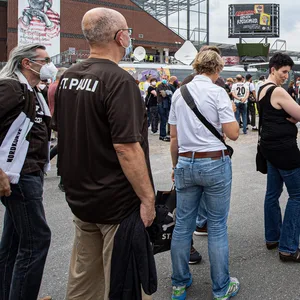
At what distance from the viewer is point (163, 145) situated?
11.0m

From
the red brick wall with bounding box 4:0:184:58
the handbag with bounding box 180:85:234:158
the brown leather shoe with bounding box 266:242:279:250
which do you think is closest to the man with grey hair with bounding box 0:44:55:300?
the handbag with bounding box 180:85:234:158

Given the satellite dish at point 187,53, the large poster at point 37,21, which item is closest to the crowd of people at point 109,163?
the satellite dish at point 187,53

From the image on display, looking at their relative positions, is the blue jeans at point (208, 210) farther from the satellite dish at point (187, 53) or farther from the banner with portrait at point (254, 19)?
the banner with portrait at point (254, 19)

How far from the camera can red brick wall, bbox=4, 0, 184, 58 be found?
116ft

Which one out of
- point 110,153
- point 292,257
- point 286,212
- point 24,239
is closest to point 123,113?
point 110,153

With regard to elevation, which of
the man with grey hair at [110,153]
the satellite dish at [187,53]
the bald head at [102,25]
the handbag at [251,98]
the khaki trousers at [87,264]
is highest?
the satellite dish at [187,53]

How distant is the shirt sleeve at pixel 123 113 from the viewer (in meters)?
1.95

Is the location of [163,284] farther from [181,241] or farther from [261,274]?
[261,274]

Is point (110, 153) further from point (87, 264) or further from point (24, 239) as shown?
point (24, 239)

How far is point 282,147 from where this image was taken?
343 centimetres

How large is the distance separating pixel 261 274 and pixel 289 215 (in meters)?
0.60

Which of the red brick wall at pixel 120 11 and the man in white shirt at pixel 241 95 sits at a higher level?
the red brick wall at pixel 120 11

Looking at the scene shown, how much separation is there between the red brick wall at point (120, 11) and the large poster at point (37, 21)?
2.65ft

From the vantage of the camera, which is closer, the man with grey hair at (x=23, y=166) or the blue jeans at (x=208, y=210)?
the man with grey hair at (x=23, y=166)
